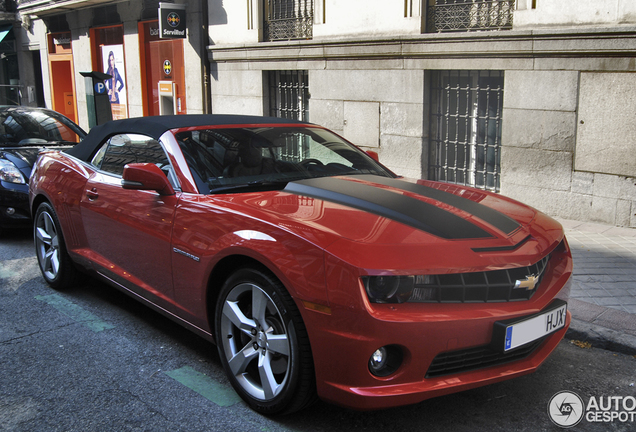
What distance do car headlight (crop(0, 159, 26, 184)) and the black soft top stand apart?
2.55m

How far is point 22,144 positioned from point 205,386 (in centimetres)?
586

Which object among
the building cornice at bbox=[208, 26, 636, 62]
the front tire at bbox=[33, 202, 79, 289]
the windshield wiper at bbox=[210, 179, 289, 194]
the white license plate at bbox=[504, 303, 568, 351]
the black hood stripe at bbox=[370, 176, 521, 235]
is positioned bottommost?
the front tire at bbox=[33, 202, 79, 289]

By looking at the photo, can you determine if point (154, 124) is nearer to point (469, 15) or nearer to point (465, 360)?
point (465, 360)

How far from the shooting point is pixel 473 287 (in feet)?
9.14

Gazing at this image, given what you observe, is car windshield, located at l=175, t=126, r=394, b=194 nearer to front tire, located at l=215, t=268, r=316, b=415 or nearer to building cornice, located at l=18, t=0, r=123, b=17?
front tire, located at l=215, t=268, r=316, b=415

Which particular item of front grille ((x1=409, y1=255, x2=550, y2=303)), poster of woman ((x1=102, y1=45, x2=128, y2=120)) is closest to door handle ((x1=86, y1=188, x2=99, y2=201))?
front grille ((x1=409, y1=255, x2=550, y2=303))

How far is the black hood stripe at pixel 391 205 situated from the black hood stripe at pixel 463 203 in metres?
0.17

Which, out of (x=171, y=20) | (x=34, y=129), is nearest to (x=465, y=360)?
(x=34, y=129)

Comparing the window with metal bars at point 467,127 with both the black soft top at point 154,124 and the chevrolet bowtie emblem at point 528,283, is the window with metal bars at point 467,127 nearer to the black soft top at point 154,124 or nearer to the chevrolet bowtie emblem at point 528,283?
the black soft top at point 154,124

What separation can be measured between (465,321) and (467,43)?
7056mm

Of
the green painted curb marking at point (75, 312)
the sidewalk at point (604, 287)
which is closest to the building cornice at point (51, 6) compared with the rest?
the green painted curb marking at point (75, 312)

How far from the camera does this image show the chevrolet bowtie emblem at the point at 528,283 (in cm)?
289

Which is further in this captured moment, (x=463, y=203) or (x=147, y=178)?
(x=147, y=178)

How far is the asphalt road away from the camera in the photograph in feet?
10.00
